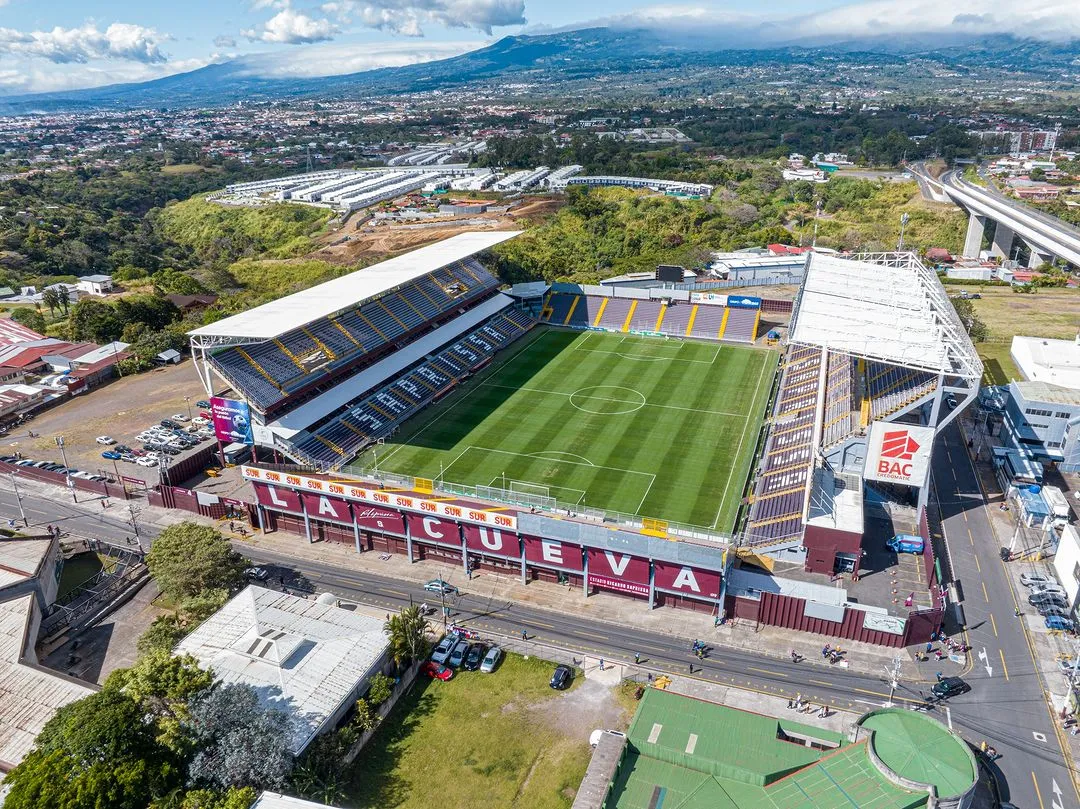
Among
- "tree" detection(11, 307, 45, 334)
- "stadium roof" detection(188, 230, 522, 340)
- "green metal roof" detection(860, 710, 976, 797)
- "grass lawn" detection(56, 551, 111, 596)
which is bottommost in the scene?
"grass lawn" detection(56, 551, 111, 596)

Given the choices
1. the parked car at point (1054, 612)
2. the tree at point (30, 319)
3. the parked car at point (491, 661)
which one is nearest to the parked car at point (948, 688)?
the parked car at point (1054, 612)

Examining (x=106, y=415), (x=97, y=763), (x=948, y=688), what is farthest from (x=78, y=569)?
(x=948, y=688)

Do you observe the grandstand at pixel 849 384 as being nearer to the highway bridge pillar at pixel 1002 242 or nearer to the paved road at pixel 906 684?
the paved road at pixel 906 684

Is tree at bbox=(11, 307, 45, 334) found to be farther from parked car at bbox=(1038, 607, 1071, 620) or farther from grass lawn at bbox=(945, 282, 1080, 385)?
grass lawn at bbox=(945, 282, 1080, 385)

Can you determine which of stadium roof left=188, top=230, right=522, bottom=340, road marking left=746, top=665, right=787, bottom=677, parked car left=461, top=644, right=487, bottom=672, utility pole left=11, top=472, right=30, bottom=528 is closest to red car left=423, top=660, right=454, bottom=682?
parked car left=461, top=644, right=487, bottom=672

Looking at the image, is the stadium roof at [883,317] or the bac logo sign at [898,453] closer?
the bac logo sign at [898,453]

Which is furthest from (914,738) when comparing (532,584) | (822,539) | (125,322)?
(125,322)


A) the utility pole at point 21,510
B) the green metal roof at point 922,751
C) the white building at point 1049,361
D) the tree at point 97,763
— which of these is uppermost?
the tree at point 97,763

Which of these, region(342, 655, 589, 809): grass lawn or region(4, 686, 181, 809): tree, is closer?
region(4, 686, 181, 809): tree
